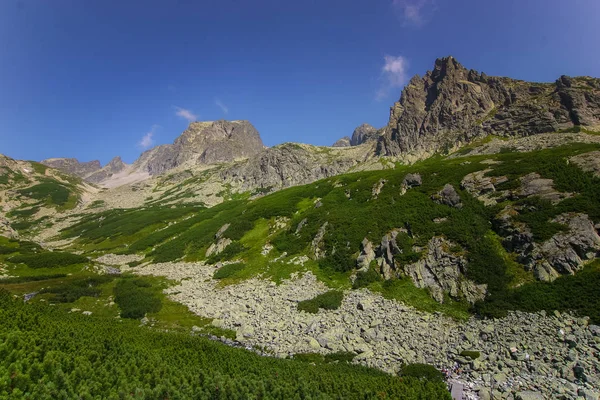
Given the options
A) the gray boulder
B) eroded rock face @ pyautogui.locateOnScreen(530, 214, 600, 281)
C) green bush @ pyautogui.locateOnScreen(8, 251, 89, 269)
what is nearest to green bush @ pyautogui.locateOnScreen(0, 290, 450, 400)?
the gray boulder

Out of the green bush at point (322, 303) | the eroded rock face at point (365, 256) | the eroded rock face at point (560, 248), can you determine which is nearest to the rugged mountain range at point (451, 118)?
the eroded rock face at point (560, 248)

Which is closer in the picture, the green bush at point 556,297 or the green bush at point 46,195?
the green bush at point 556,297

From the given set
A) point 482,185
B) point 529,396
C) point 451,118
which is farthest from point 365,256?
point 451,118

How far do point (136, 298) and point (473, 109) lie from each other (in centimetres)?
16114

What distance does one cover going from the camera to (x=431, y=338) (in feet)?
71.7

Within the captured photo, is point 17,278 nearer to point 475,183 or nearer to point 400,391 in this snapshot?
point 400,391

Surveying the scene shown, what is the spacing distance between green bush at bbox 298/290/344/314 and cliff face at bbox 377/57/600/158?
123551 millimetres

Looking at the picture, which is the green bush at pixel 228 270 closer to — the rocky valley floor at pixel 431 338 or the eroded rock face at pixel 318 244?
the rocky valley floor at pixel 431 338

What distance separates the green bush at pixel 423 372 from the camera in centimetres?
1781

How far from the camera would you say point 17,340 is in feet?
40.5

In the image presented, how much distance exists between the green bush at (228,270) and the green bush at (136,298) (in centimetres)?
780

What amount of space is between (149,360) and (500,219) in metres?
33.3

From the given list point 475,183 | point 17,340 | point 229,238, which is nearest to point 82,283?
point 229,238

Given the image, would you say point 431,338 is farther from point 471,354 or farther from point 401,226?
point 401,226
